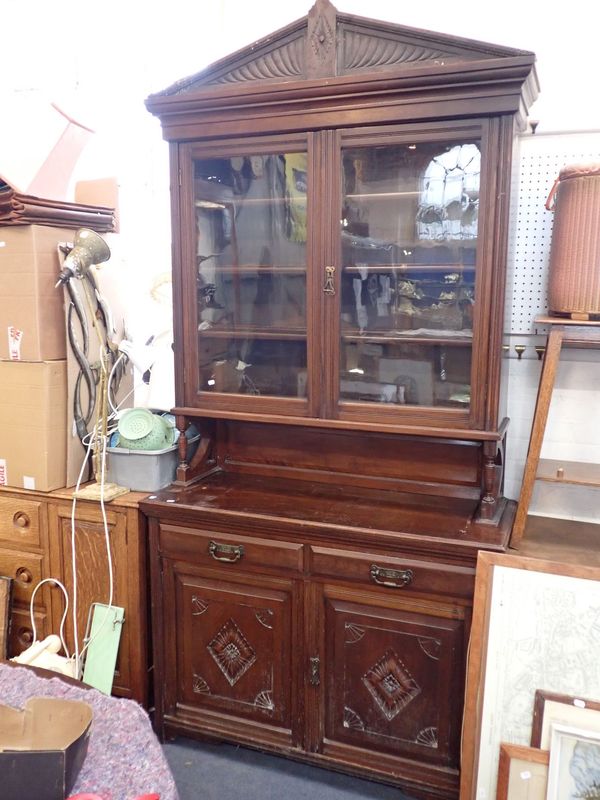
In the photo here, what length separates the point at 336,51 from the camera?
190 centimetres

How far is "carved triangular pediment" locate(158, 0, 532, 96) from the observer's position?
180 cm

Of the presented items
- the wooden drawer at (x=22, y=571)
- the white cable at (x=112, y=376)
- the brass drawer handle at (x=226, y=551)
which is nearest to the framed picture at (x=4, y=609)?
the wooden drawer at (x=22, y=571)

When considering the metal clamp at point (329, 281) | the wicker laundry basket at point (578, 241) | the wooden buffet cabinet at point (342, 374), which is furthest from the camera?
the metal clamp at point (329, 281)

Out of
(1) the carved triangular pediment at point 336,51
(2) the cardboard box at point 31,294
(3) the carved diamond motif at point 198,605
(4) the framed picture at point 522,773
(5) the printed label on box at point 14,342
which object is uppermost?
(1) the carved triangular pediment at point 336,51

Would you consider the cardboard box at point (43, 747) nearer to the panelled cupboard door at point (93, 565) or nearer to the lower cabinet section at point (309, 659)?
the lower cabinet section at point (309, 659)

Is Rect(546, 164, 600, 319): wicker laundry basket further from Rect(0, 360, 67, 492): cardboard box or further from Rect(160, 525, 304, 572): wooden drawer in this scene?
Rect(0, 360, 67, 492): cardboard box

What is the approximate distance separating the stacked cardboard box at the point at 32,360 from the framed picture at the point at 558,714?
1622mm

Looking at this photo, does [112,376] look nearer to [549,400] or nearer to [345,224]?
[345,224]

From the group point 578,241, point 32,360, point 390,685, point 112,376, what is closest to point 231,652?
point 390,685

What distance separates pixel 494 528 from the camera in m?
1.91

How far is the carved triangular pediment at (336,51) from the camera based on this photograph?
5.89ft

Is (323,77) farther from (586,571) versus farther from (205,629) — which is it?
(205,629)

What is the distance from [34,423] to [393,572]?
1.26 metres

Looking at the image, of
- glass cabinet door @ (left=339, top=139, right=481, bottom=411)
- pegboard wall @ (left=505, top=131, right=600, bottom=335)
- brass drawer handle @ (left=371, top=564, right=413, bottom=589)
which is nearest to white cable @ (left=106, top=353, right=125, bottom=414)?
glass cabinet door @ (left=339, top=139, right=481, bottom=411)
